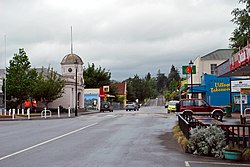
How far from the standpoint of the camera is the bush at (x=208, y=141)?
1289 centimetres

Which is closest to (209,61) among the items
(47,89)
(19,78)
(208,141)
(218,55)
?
(218,55)

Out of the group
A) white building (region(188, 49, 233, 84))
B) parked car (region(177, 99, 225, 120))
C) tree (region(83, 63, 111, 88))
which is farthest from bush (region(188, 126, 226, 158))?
tree (region(83, 63, 111, 88))

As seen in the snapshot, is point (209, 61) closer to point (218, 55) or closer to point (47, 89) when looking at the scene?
point (218, 55)

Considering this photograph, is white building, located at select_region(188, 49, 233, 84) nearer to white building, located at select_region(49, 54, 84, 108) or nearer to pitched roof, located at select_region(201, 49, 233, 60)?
pitched roof, located at select_region(201, 49, 233, 60)

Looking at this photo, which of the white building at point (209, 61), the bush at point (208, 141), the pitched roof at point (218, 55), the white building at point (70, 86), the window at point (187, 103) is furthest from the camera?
the pitched roof at point (218, 55)

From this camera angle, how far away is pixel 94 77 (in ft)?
348

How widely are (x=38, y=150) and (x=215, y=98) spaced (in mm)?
34013

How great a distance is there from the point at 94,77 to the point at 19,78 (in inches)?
2057

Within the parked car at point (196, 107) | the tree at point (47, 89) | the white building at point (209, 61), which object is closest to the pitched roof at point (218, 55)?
the white building at point (209, 61)

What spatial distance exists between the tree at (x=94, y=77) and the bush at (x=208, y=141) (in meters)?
92.0

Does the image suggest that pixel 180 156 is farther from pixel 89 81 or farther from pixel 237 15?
pixel 89 81

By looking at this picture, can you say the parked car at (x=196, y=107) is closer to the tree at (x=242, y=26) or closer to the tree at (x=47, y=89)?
the tree at (x=242, y=26)

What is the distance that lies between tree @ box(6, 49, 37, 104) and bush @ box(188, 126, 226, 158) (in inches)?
1700

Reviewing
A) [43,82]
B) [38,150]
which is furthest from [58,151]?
[43,82]
